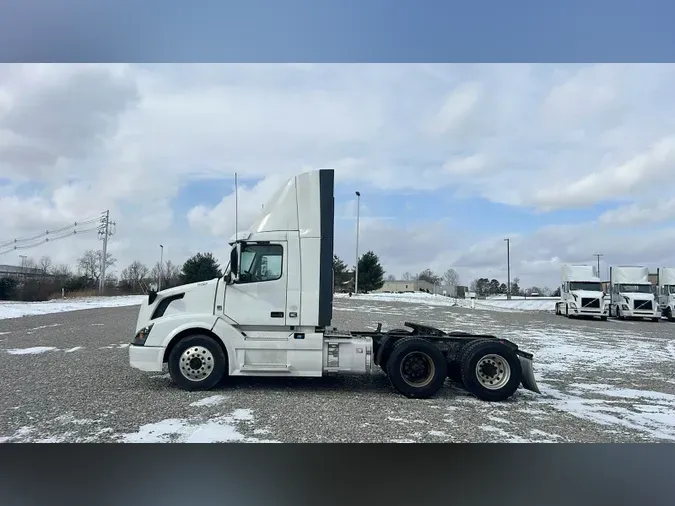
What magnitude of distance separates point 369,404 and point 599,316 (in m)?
26.3

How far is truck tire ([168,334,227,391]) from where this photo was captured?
333 inches

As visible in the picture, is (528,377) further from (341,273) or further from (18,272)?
(18,272)

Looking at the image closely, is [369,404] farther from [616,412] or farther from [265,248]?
[616,412]

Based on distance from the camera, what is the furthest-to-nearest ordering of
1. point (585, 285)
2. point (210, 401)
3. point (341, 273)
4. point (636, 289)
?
point (341, 273) < point (636, 289) < point (585, 285) < point (210, 401)

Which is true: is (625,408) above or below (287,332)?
below

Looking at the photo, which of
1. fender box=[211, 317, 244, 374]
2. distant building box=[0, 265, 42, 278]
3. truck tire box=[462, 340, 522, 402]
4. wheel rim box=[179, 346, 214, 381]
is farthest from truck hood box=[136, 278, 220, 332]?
distant building box=[0, 265, 42, 278]

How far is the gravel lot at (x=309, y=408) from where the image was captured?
6441 mm

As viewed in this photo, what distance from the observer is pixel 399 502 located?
4.79 meters

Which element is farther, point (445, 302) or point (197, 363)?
point (445, 302)

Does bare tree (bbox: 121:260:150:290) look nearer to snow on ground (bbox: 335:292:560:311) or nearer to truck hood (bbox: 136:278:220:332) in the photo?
snow on ground (bbox: 335:292:560:311)

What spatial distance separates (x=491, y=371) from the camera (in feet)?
28.4

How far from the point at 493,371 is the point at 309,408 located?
329cm

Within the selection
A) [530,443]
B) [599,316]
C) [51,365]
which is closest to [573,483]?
[530,443]

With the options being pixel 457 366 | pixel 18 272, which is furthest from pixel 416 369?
pixel 18 272
